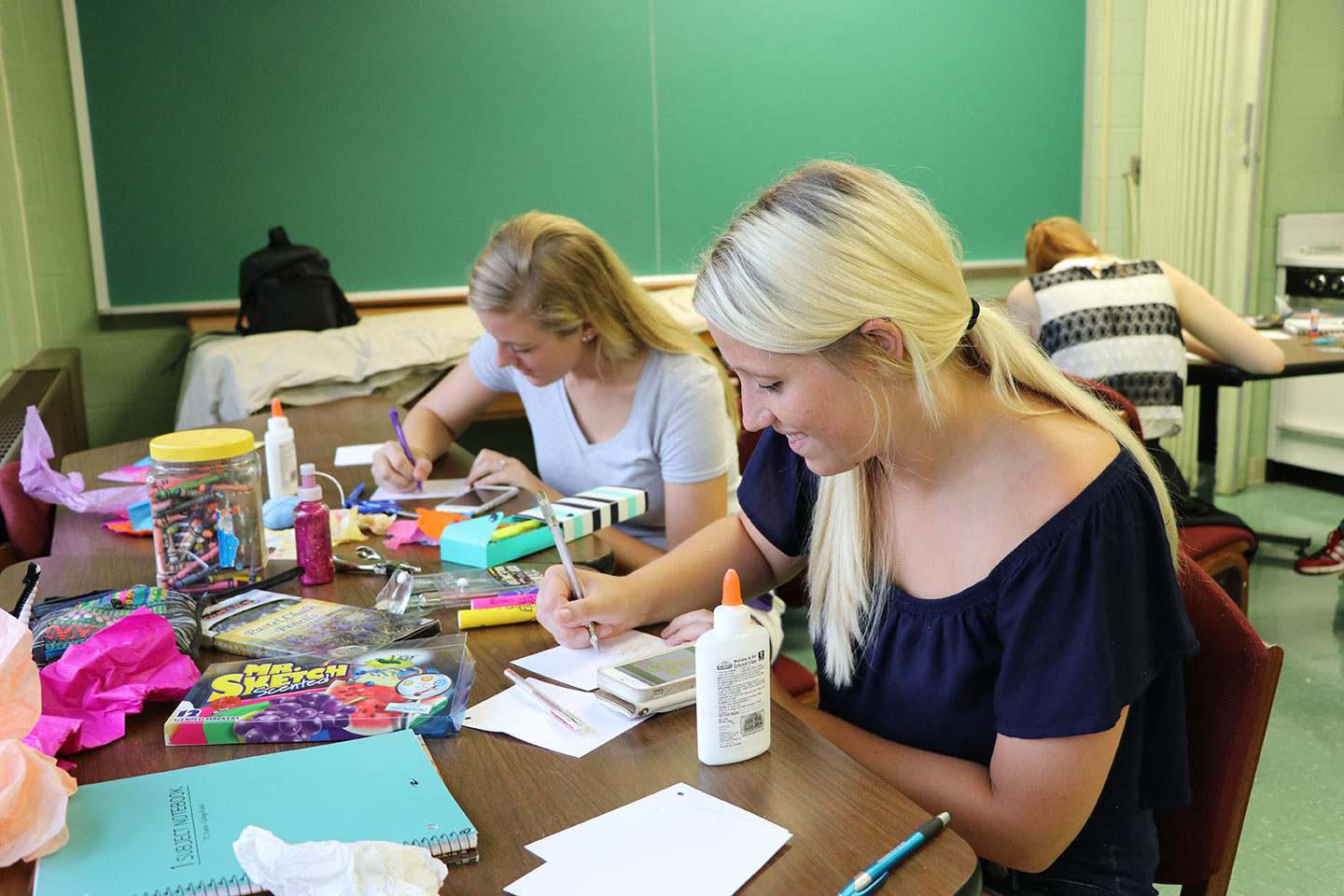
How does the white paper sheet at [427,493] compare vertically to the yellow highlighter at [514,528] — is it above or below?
below

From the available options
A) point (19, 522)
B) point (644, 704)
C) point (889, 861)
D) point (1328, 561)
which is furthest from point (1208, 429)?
point (19, 522)

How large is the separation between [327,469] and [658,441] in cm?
69

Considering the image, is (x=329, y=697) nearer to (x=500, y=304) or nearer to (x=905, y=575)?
(x=905, y=575)

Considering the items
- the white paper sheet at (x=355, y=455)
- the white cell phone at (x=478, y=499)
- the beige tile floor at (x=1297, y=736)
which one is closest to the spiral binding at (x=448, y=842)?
the white cell phone at (x=478, y=499)

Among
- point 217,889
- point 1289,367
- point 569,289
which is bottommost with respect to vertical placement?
point 1289,367

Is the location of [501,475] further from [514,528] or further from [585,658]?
[585,658]

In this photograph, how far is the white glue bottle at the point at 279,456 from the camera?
1.80 m

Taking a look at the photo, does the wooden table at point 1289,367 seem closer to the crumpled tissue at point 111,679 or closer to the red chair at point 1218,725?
the red chair at point 1218,725

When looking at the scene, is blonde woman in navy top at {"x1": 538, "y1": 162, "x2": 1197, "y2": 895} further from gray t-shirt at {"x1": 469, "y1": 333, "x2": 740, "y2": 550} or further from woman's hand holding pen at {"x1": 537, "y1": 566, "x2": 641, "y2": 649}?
gray t-shirt at {"x1": 469, "y1": 333, "x2": 740, "y2": 550}

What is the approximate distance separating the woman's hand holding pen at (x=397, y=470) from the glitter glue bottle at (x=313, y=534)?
0.48 meters

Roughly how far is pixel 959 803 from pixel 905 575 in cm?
25

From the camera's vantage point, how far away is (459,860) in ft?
Answer: 2.56

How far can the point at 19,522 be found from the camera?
1.76m

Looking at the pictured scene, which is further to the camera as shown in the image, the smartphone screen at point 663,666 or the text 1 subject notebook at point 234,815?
the smartphone screen at point 663,666
